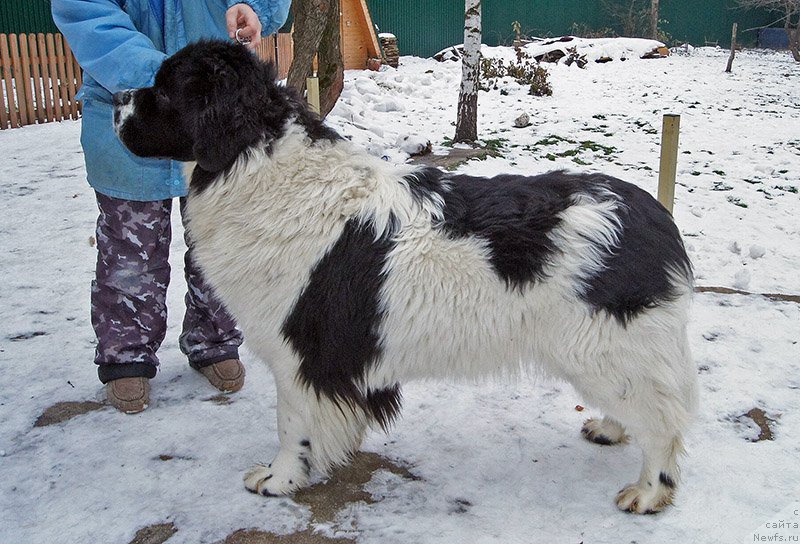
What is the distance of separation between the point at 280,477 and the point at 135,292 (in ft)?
3.96

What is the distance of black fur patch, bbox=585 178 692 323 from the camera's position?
92.5 inches

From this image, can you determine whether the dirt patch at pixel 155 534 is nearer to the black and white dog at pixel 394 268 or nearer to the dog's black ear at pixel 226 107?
the black and white dog at pixel 394 268

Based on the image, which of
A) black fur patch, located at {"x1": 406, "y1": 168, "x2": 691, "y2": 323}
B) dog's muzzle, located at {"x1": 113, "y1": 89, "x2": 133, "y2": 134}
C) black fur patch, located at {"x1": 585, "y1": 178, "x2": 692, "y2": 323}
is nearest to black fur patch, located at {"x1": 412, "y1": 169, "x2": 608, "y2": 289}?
black fur patch, located at {"x1": 406, "y1": 168, "x2": 691, "y2": 323}

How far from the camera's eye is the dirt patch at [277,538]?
7.89 ft

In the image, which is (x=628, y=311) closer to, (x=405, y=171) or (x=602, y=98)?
(x=405, y=171)

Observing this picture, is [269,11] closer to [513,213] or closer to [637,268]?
[513,213]

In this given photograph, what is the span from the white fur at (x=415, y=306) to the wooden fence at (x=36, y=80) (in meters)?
9.07

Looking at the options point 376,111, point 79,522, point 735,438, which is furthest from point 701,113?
point 79,522

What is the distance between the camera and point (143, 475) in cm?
277

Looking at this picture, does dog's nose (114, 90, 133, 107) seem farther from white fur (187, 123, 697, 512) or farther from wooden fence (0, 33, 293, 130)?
wooden fence (0, 33, 293, 130)

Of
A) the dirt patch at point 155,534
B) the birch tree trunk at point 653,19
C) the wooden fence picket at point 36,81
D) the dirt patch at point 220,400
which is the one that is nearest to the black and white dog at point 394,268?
the dirt patch at point 155,534

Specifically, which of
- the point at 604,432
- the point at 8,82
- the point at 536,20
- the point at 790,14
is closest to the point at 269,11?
the point at 604,432

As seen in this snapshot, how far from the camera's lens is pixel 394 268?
247 centimetres

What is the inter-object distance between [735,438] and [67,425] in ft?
9.61
